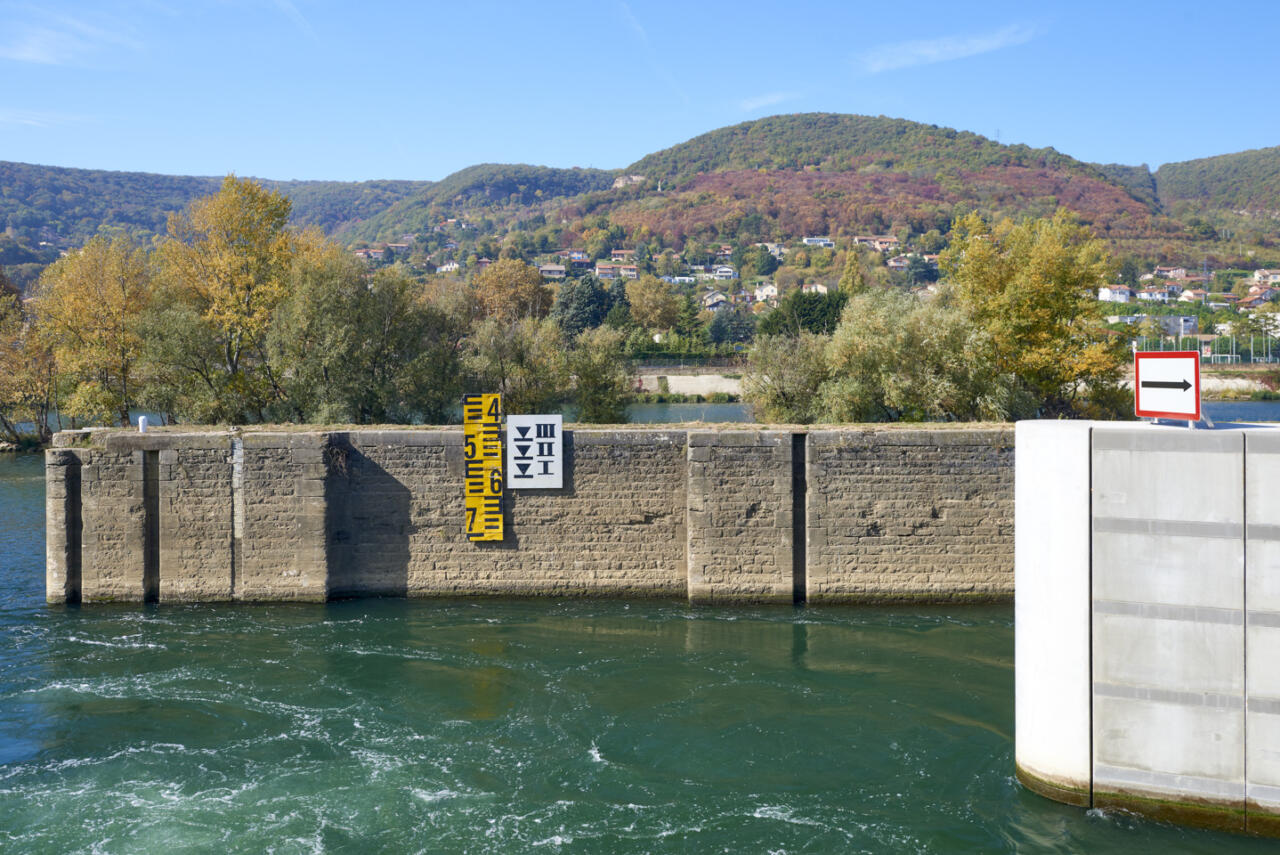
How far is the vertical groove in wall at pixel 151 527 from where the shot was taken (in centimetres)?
1694

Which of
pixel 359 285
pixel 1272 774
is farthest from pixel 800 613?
pixel 359 285

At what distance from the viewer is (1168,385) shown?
9.11 meters

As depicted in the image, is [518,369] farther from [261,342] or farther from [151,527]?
[151,527]

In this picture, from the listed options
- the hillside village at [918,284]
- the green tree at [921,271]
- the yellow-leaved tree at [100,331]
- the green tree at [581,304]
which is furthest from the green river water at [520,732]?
the green tree at [921,271]

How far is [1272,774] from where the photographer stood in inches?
337

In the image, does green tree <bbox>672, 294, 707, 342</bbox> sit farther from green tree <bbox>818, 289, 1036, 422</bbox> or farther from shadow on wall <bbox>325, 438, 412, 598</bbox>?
shadow on wall <bbox>325, 438, 412, 598</bbox>

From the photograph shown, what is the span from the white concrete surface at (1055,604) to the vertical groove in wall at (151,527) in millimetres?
14354

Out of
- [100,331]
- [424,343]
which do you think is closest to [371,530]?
[424,343]

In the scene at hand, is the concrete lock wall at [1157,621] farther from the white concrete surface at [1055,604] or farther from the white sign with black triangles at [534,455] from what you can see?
the white sign with black triangles at [534,455]

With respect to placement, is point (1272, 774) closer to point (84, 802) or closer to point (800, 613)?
point (800, 613)

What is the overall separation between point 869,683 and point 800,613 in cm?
321

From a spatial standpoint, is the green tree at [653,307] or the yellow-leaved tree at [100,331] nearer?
the yellow-leaved tree at [100,331]

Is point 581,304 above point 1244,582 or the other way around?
above

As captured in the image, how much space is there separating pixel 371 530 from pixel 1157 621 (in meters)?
12.6
